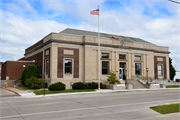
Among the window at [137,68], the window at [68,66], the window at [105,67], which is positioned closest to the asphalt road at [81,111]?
the window at [68,66]

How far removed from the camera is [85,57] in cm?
3288

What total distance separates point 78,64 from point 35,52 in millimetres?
12918

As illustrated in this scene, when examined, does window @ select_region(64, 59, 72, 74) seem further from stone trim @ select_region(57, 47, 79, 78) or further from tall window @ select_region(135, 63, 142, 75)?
tall window @ select_region(135, 63, 142, 75)

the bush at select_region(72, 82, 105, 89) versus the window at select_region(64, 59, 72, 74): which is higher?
the window at select_region(64, 59, 72, 74)

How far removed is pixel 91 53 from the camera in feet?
110

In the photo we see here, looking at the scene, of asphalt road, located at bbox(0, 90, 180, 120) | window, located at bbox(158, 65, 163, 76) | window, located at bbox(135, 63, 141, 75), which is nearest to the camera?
asphalt road, located at bbox(0, 90, 180, 120)

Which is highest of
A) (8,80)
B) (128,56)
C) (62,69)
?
(128,56)

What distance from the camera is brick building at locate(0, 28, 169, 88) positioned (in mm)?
31531

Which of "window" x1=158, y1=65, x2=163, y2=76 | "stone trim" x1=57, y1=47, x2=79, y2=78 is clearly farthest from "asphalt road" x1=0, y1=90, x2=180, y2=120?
"window" x1=158, y1=65, x2=163, y2=76

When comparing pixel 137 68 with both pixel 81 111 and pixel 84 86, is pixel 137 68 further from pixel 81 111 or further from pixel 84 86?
pixel 81 111

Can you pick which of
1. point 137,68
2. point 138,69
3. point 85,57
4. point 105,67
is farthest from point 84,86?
point 138,69

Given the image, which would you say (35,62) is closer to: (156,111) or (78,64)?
(78,64)

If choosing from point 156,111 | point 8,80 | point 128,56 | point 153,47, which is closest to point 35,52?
point 8,80

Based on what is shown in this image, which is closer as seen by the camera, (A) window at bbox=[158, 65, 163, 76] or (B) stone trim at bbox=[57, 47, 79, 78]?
(B) stone trim at bbox=[57, 47, 79, 78]
